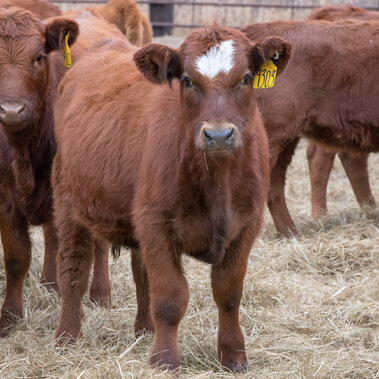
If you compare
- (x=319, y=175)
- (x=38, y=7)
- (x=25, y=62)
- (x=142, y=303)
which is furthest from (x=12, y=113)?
(x=319, y=175)

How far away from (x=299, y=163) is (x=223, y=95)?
24.1 ft

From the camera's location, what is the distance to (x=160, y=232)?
3789mm

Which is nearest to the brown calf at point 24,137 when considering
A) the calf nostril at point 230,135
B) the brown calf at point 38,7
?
the calf nostril at point 230,135

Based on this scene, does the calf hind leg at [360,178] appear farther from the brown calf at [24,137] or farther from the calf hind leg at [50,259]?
the brown calf at [24,137]

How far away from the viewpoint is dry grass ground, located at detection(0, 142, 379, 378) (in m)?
3.99

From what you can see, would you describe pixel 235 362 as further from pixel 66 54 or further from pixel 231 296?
pixel 66 54

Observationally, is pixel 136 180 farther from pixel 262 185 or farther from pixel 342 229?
pixel 342 229

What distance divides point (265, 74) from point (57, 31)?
1.68 metres

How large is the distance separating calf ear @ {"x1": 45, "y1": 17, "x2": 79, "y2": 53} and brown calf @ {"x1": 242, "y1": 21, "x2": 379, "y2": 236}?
230cm

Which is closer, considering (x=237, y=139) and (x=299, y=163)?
(x=237, y=139)

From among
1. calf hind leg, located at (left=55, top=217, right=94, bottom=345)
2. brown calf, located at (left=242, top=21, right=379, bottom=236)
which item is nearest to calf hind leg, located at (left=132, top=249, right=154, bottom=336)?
calf hind leg, located at (left=55, top=217, right=94, bottom=345)

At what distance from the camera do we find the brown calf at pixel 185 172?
3725 millimetres

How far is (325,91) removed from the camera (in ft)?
22.9

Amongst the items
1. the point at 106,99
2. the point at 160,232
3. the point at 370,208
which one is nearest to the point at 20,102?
the point at 106,99
